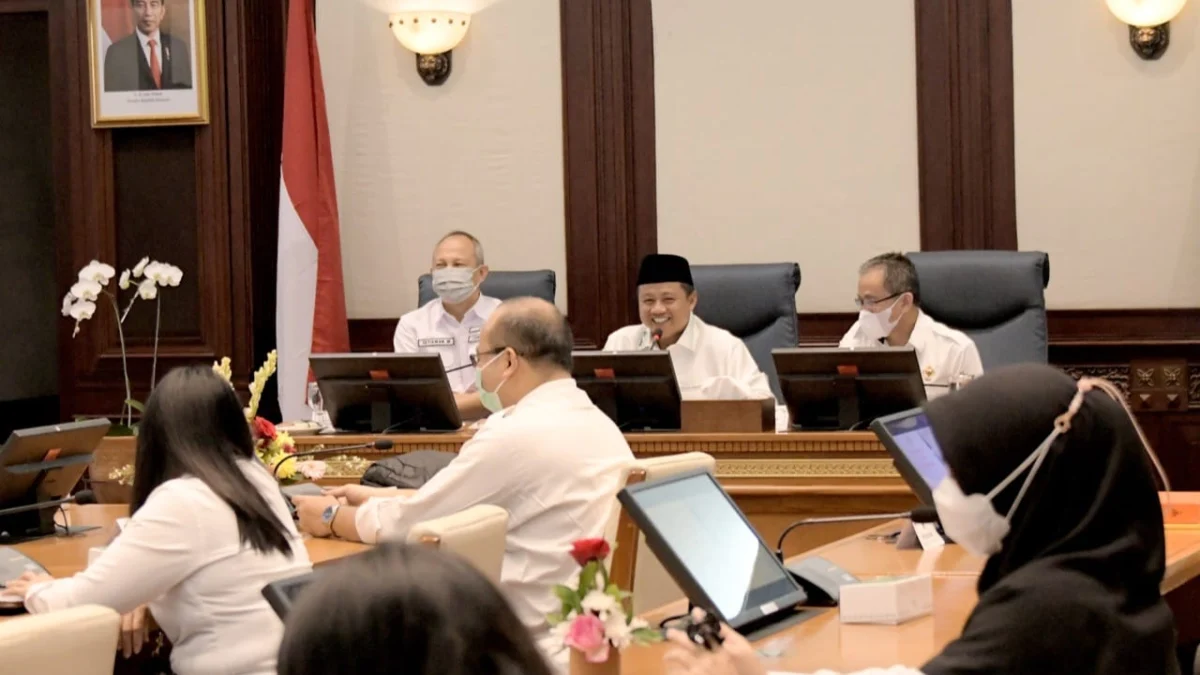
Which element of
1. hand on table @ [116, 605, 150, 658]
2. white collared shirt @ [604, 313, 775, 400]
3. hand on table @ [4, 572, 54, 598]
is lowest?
hand on table @ [116, 605, 150, 658]

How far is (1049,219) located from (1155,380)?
757 millimetres

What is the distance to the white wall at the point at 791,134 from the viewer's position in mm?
6430

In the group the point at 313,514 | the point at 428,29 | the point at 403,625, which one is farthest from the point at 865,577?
the point at 428,29

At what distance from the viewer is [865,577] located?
3.04m

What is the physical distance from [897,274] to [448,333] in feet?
5.75

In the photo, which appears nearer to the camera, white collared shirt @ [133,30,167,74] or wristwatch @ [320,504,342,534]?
wristwatch @ [320,504,342,534]

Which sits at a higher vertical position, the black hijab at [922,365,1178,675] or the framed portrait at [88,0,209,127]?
the framed portrait at [88,0,209,127]

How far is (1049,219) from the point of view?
6285 millimetres

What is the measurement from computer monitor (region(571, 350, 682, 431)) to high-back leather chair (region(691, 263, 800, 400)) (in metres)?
1.13

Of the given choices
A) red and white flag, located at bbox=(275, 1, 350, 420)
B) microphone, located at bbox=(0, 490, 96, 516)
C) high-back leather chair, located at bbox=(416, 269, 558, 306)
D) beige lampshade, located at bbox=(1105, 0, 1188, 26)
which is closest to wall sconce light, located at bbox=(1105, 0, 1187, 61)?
beige lampshade, located at bbox=(1105, 0, 1188, 26)

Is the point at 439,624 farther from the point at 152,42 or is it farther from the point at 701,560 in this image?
the point at 152,42

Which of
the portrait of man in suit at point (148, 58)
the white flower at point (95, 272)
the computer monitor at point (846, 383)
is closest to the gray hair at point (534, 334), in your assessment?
the computer monitor at point (846, 383)

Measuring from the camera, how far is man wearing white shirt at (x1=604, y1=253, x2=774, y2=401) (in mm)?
5621

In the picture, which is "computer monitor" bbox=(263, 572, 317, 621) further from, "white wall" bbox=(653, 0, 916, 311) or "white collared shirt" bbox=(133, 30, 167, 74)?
"white collared shirt" bbox=(133, 30, 167, 74)
